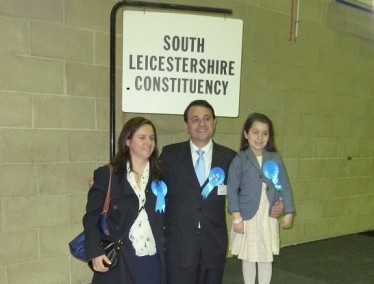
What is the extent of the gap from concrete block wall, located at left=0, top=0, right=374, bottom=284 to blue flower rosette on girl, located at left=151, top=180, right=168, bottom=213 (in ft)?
3.16

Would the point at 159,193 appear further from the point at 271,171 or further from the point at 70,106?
the point at 70,106

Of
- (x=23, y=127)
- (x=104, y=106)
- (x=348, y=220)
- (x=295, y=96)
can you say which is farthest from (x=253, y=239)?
(x=348, y=220)

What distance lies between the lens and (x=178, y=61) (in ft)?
9.32

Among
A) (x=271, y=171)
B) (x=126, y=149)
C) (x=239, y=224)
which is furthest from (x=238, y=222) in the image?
(x=126, y=149)

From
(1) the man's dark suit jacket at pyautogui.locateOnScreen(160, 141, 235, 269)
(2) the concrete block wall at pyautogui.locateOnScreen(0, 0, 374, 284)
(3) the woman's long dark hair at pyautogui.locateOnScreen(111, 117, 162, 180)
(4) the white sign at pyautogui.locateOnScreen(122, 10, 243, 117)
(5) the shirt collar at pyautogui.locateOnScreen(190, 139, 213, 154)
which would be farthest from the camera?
(4) the white sign at pyautogui.locateOnScreen(122, 10, 243, 117)

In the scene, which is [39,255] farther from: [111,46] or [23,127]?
[111,46]

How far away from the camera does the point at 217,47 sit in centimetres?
296

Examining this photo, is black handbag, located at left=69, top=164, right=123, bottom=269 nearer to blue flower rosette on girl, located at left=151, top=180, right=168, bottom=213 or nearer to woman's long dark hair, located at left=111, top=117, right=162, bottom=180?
woman's long dark hair, located at left=111, top=117, right=162, bottom=180

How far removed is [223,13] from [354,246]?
8.97ft

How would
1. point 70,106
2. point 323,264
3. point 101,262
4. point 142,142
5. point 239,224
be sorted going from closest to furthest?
point 101,262
point 142,142
point 239,224
point 70,106
point 323,264

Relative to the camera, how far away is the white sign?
2.75m

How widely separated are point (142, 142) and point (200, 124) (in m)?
0.36

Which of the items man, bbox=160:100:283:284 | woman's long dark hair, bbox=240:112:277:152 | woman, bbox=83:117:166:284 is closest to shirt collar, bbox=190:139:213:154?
man, bbox=160:100:283:284

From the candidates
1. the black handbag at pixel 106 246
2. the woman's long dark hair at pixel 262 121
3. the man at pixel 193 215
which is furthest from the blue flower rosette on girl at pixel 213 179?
the black handbag at pixel 106 246
